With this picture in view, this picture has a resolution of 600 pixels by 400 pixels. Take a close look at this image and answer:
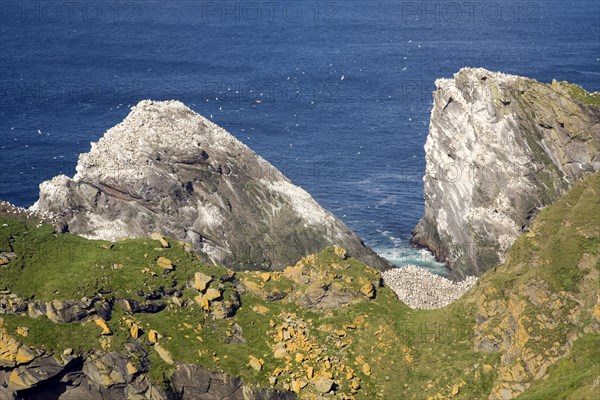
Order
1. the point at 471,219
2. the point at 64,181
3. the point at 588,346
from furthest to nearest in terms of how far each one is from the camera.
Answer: the point at 471,219
the point at 64,181
the point at 588,346

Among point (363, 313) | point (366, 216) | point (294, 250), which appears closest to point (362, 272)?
point (363, 313)

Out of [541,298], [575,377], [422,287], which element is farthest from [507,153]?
[575,377]

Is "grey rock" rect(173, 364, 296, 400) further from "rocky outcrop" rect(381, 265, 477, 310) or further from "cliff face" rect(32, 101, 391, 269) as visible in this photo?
"cliff face" rect(32, 101, 391, 269)

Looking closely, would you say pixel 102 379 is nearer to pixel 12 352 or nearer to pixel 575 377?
pixel 12 352

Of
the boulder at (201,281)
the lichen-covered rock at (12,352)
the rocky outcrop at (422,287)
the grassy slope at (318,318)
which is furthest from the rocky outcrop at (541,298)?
the lichen-covered rock at (12,352)

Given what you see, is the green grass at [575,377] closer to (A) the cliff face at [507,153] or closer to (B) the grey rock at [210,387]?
(B) the grey rock at [210,387]

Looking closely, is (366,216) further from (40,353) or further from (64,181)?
(40,353)
